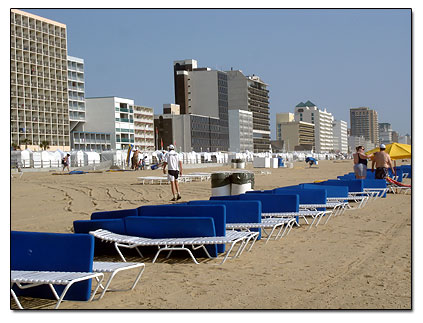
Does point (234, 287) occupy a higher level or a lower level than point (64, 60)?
lower

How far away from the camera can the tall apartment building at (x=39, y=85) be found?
3095 inches

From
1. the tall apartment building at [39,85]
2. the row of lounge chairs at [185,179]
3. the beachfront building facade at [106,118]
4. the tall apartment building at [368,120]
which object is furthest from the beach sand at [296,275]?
the beachfront building facade at [106,118]

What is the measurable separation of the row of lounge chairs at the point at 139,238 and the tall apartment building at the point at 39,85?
231 ft

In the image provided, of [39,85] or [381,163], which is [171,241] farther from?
[39,85]

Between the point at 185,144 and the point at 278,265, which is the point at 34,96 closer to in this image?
the point at 185,144

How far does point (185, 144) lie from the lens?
11919cm

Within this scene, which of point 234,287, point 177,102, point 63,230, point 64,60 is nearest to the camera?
point 234,287

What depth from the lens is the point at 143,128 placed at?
11038 centimetres

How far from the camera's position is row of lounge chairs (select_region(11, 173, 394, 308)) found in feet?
16.8

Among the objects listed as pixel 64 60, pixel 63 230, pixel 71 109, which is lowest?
pixel 63 230

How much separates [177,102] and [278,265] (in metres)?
129
